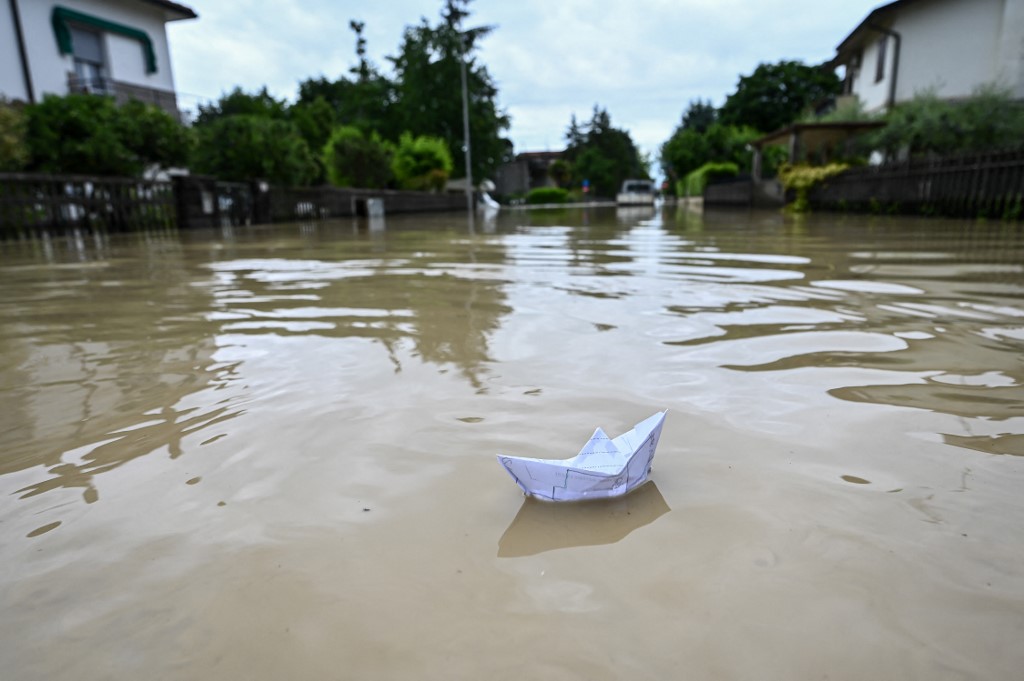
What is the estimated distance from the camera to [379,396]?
7.59 feet

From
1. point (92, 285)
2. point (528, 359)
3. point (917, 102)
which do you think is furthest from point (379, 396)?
point (917, 102)

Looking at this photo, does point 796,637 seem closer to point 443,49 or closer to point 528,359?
point 528,359

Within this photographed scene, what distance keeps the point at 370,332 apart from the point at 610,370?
139 cm

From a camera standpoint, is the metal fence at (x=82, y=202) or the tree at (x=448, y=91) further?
the tree at (x=448, y=91)

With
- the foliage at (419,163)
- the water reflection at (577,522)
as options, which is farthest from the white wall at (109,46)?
the water reflection at (577,522)

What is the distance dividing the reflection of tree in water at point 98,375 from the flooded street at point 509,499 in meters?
0.02

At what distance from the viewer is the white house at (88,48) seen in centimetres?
1712

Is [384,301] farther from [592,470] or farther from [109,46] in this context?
[109,46]

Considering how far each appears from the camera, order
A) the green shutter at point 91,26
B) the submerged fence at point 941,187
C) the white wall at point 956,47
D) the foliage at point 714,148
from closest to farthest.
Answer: the submerged fence at point 941,187, the green shutter at point 91,26, the white wall at point 956,47, the foliage at point 714,148

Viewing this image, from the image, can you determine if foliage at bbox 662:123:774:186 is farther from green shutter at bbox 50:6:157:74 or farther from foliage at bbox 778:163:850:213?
green shutter at bbox 50:6:157:74

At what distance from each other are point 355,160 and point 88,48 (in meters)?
9.12

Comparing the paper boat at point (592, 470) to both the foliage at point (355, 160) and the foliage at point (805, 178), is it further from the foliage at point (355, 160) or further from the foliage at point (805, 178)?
the foliage at point (355, 160)

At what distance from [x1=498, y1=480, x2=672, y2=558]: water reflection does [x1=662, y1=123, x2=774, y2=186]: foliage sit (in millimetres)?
37537

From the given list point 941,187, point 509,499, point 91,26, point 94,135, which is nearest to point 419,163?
point 91,26
